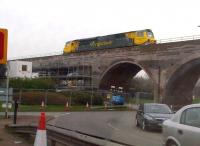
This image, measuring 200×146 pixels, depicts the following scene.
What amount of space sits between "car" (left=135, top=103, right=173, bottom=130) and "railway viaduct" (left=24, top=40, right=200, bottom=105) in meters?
34.3

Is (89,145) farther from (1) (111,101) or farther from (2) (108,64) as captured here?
(2) (108,64)

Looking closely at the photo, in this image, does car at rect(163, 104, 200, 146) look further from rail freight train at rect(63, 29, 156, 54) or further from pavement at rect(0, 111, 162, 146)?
rail freight train at rect(63, 29, 156, 54)

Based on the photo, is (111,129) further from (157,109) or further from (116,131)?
(157,109)

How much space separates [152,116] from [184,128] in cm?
1326

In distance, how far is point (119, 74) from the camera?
81.3 metres

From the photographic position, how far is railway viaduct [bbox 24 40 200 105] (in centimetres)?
6072

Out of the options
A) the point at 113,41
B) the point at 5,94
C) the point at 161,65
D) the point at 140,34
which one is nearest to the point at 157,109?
the point at 5,94

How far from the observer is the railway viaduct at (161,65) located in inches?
2391

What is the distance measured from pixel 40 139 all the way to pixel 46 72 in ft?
256

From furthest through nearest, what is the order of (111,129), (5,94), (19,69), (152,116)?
(19,69) → (5,94) → (152,116) → (111,129)

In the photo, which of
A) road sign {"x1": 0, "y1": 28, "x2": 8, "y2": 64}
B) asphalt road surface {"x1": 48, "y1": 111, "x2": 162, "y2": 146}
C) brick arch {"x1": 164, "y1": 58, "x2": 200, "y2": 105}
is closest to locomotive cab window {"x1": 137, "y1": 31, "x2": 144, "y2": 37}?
brick arch {"x1": 164, "y1": 58, "x2": 200, "y2": 105}

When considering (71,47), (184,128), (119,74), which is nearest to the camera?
(184,128)

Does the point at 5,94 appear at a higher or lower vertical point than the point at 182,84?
lower

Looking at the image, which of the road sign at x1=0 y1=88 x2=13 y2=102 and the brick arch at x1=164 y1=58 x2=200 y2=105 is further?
the brick arch at x1=164 y1=58 x2=200 y2=105
